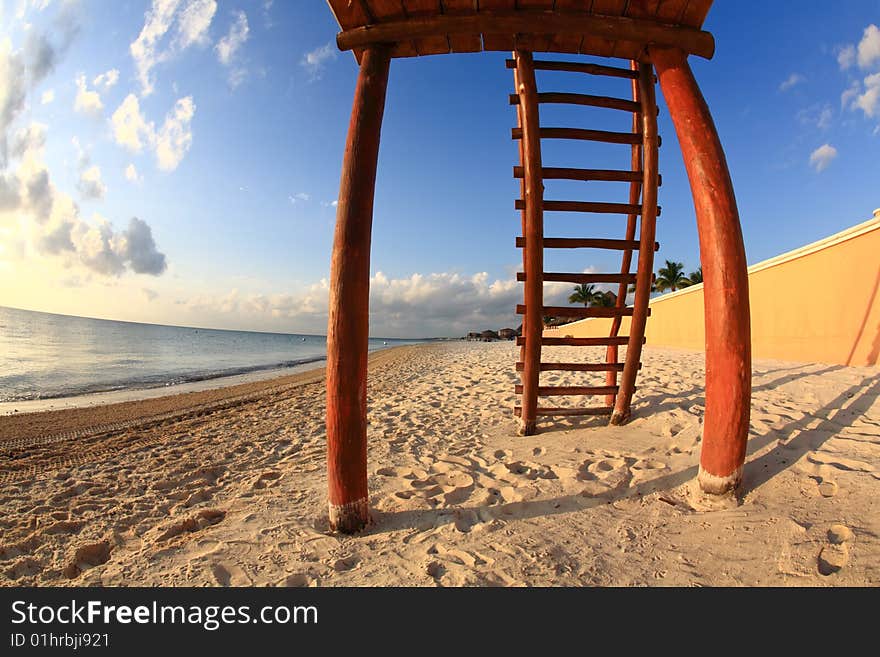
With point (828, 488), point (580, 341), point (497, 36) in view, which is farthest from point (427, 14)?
point (828, 488)

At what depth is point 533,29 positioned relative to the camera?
2.80 metres

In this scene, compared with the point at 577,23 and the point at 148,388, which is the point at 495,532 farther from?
the point at 148,388

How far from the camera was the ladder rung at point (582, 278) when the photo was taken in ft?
11.6

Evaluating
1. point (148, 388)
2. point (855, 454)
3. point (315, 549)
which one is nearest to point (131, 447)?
point (315, 549)

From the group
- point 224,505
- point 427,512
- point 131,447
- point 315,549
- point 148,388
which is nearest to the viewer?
point 315,549

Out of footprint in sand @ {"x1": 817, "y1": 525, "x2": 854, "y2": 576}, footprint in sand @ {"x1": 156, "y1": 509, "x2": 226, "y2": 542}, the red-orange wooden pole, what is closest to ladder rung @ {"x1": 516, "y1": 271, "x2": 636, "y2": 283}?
the red-orange wooden pole

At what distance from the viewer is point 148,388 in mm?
11719

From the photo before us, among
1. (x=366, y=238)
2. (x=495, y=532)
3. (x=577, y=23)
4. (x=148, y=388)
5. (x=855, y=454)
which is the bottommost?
(x=148, y=388)

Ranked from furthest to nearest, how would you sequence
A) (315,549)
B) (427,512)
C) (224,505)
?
(224,505), (427,512), (315,549)

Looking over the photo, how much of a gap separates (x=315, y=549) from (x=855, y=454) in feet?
12.3
